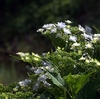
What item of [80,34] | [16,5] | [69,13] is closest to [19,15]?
[16,5]

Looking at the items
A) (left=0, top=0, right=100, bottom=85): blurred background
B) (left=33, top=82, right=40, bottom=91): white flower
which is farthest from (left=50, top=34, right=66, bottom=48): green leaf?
(left=0, top=0, right=100, bottom=85): blurred background

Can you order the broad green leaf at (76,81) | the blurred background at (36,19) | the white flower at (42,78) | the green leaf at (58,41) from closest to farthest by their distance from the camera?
the broad green leaf at (76,81), the white flower at (42,78), the green leaf at (58,41), the blurred background at (36,19)

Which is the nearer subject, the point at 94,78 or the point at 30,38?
the point at 94,78

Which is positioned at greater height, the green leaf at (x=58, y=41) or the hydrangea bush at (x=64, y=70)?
the green leaf at (x=58, y=41)

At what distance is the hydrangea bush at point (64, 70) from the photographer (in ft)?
4.96

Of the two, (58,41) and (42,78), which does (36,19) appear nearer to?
(58,41)

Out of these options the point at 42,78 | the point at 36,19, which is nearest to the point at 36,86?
the point at 42,78

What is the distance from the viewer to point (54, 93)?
1551 millimetres

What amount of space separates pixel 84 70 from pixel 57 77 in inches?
6.0

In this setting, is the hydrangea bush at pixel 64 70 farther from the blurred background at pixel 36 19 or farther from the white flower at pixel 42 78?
the blurred background at pixel 36 19

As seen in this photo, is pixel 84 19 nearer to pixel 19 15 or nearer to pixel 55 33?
pixel 19 15

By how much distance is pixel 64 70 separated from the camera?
1.60m

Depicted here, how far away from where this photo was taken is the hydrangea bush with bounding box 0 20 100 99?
4.96ft

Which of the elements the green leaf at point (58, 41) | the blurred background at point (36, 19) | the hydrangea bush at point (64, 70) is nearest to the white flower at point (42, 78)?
the hydrangea bush at point (64, 70)
